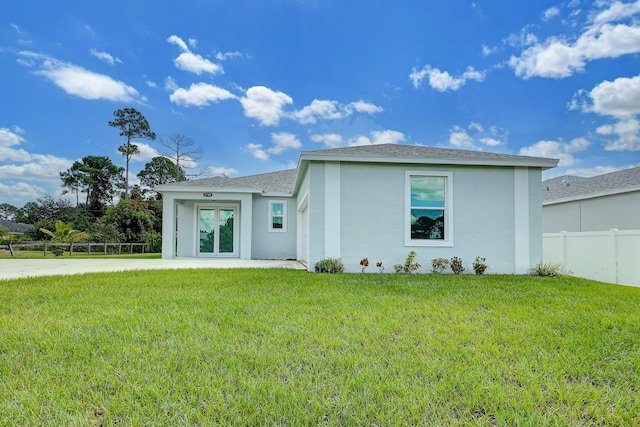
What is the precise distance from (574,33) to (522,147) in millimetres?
6740

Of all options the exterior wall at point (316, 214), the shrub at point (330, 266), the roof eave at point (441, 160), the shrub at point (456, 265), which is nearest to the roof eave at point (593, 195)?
the roof eave at point (441, 160)

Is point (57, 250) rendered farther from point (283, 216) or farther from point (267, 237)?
point (283, 216)

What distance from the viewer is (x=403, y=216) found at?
908 centimetres

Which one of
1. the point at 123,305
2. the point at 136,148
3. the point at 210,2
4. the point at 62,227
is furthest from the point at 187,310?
the point at 136,148

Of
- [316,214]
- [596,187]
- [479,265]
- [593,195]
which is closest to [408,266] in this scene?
[479,265]

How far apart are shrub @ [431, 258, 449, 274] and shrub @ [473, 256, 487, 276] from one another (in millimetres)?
796

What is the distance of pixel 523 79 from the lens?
631 inches

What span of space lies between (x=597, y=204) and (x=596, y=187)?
3.45ft

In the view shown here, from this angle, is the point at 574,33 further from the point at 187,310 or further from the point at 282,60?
the point at 187,310

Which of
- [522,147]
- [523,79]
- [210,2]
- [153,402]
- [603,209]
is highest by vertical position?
[210,2]

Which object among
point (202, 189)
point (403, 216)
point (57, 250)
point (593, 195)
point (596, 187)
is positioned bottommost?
point (57, 250)

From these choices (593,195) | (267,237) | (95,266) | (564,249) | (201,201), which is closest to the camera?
(564,249)

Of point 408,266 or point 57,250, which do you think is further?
→ point 57,250

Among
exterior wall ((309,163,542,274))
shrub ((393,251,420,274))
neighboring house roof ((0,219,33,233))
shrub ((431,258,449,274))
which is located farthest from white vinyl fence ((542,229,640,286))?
neighboring house roof ((0,219,33,233))
